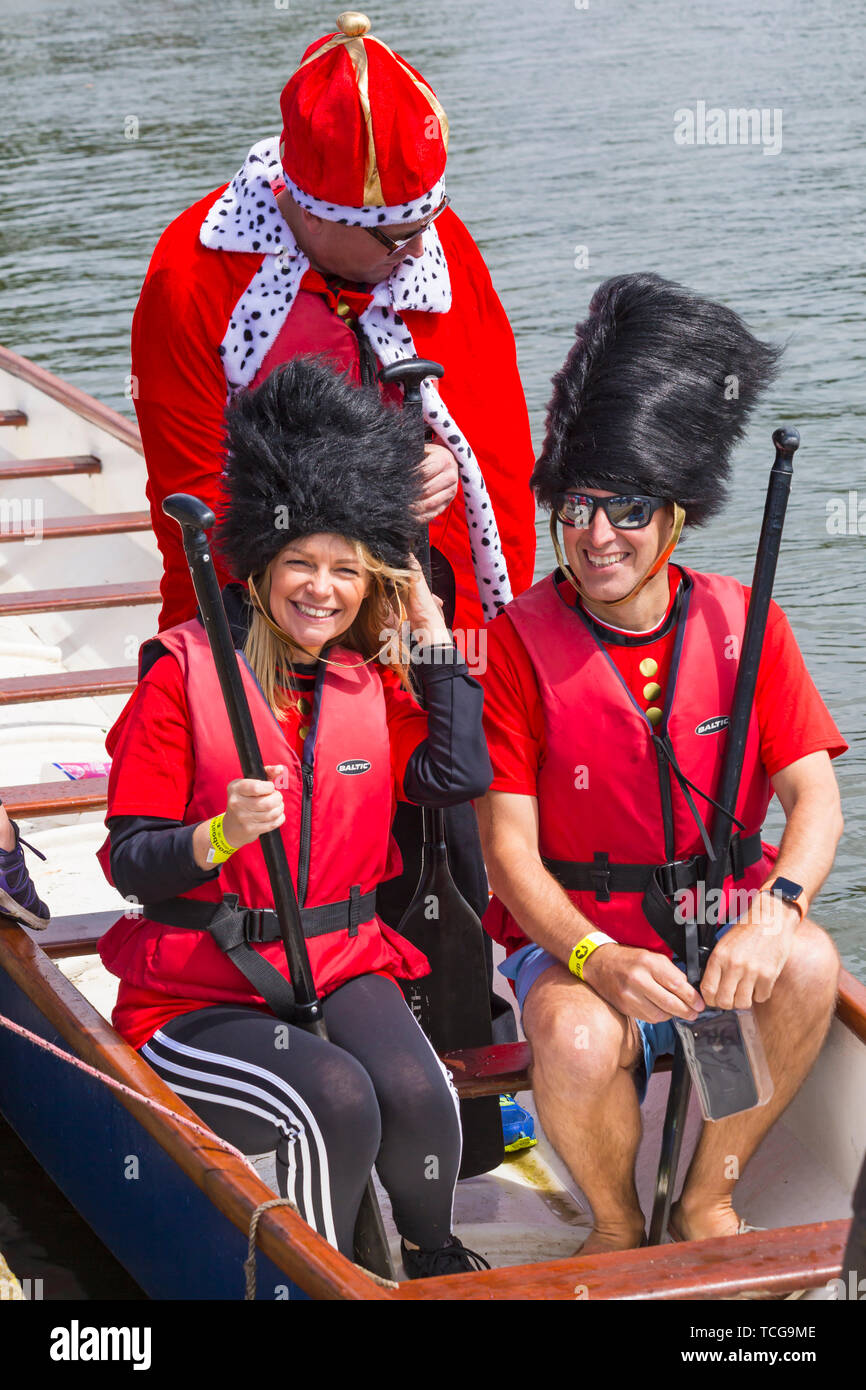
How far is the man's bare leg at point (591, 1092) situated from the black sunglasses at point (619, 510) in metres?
0.70

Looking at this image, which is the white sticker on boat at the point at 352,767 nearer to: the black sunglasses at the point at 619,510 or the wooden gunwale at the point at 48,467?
the black sunglasses at the point at 619,510

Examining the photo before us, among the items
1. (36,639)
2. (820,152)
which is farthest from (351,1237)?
(820,152)

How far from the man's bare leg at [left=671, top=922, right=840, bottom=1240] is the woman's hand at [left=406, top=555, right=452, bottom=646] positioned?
2.36 ft

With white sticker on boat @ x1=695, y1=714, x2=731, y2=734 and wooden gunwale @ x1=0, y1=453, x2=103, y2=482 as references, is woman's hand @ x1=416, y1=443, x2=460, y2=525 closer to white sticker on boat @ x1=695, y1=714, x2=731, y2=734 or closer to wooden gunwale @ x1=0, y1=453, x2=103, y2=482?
white sticker on boat @ x1=695, y1=714, x2=731, y2=734

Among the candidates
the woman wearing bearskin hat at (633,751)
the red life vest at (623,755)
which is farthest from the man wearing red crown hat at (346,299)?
the red life vest at (623,755)

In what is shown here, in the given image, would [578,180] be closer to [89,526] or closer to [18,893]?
[89,526]

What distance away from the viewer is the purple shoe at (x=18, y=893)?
3131 mm

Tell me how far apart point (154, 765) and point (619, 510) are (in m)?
0.81

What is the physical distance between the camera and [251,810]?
7.72ft

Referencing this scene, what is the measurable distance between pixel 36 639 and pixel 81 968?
2.07m

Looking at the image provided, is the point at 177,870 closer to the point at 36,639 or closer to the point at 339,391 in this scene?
the point at 339,391

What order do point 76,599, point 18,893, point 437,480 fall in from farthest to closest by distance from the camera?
point 76,599 < point 18,893 < point 437,480

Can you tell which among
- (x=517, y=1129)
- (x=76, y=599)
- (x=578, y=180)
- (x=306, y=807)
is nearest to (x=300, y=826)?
(x=306, y=807)

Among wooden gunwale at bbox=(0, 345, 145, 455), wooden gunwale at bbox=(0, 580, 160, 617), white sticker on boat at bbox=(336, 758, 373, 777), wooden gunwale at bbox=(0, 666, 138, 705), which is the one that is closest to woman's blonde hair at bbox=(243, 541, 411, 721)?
A: white sticker on boat at bbox=(336, 758, 373, 777)
